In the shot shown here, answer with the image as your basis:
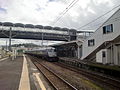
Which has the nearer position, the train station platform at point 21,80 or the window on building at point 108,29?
the train station platform at point 21,80

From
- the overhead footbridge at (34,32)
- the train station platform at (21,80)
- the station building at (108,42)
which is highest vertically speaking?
the overhead footbridge at (34,32)

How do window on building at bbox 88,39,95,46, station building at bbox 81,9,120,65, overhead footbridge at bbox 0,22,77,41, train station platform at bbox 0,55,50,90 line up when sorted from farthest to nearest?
overhead footbridge at bbox 0,22,77,41, window on building at bbox 88,39,95,46, station building at bbox 81,9,120,65, train station platform at bbox 0,55,50,90

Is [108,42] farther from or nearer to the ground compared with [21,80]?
farther from the ground

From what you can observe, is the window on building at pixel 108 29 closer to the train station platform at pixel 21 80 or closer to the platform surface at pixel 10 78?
the train station platform at pixel 21 80

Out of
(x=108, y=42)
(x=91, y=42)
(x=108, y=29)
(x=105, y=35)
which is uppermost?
(x=108, y=29)

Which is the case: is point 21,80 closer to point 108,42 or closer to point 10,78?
point 10,78

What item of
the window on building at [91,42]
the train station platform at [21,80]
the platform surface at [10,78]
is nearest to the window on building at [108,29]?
the window on building at [91,42]

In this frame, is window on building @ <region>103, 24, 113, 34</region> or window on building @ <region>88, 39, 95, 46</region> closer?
window on building @ <region>103, 24, 113, 34</region>

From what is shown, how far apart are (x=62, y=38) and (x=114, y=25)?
186ft

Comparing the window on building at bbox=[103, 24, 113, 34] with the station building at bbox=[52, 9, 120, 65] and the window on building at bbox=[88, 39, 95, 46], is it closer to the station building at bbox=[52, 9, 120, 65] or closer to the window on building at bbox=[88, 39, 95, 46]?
the station building at bbox=[52, 9, 120, 65]

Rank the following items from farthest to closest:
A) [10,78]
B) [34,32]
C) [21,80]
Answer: [34,32] → [10,78] → [21,80]

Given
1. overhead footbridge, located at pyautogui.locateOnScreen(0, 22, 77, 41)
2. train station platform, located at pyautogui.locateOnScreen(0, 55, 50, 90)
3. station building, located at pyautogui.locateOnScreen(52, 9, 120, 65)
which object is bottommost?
train station platform, located at pyautogui.locateOnScreen(0, 55, 50, 90)

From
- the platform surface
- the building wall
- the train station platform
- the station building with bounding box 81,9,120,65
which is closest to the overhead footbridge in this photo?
the building wall

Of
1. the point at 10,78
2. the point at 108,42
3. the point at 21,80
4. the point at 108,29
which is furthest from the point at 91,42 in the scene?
the point at 21,80
